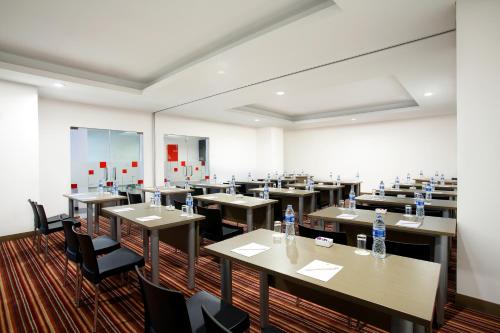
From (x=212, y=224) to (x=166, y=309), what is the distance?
2125 millimetres

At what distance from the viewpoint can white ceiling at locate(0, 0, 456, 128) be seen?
9.53 ft

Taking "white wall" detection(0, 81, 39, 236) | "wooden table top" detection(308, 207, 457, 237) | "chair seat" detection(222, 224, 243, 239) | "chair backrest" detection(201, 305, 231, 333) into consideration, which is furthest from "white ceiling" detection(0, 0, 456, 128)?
"chair backrest" detection(201, 305, 231, 333)

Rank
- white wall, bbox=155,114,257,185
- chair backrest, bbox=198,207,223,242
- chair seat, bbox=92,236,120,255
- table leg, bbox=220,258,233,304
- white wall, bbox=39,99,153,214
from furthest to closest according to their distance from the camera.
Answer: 1. white wall, bbox=155,114,257,185
2. white wall, bbox=39,99,153,214
3. chair backrest, bbox=198,207,223,242
4. chair seat, bbox=92,236,120,255
5. table leg, bbox=220,258,233,304

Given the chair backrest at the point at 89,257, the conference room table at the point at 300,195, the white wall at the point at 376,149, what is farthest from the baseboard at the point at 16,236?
the white wall at the point at 376,149

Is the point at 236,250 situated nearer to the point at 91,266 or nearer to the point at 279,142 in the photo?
the point at 91,266

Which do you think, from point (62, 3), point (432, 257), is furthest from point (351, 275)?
point (62, 3)

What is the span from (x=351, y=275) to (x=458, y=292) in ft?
6.29

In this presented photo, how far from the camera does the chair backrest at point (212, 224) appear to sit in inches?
131

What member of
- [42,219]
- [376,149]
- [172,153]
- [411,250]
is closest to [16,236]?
[42,219]

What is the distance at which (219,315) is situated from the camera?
1559 mm

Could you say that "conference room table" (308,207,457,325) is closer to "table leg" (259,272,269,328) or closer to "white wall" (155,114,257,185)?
"table leg" (259,272,269,328)

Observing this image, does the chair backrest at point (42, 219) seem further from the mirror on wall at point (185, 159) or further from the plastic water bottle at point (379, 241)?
the mirror on wall at point (185, 159)

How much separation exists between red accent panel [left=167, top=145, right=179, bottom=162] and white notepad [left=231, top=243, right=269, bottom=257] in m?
7.15

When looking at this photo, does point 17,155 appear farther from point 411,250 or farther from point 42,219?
point 411,250
